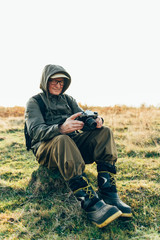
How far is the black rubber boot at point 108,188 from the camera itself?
2.42 meters

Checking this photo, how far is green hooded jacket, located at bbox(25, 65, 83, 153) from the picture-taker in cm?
262

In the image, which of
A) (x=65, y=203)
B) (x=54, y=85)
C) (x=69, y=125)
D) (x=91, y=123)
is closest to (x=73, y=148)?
(x=69, y=125)

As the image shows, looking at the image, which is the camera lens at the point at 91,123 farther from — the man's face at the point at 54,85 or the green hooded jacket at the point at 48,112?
the man's face at the point at 54,85

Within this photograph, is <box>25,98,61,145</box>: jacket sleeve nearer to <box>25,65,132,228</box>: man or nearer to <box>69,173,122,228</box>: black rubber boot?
<box>25,65,132,228</box>: man

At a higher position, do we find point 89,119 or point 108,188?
point 89,119

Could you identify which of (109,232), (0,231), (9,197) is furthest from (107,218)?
(9,197)

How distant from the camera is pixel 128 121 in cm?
784

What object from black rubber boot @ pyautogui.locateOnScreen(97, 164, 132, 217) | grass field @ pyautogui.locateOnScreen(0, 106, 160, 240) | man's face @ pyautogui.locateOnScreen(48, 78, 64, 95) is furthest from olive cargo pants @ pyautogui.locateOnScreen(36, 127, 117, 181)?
man's face @ pyautogui.locateOnScreen(48, 78, 64, 95)

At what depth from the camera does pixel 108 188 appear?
2535 millimetres

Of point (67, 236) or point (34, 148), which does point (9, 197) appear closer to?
point (34, 148)

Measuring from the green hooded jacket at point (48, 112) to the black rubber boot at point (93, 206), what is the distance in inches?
25.3

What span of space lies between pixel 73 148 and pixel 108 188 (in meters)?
0.65

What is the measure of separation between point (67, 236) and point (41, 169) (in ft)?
3.91

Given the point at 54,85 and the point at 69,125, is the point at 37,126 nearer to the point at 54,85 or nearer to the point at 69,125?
the point at 69,125
